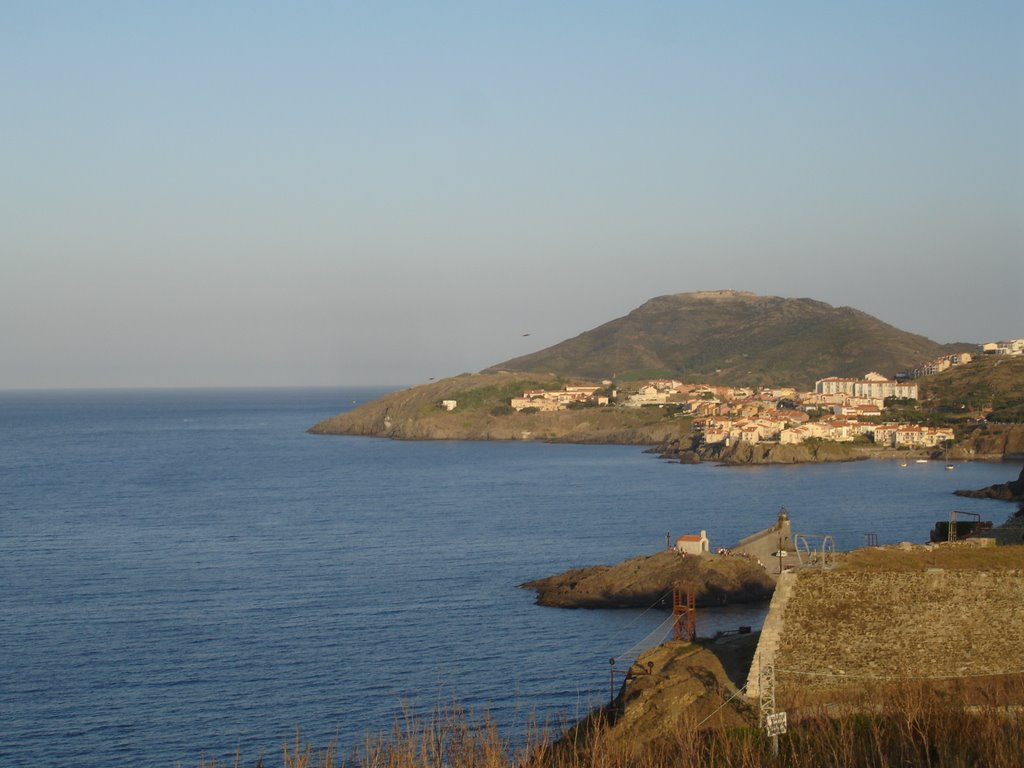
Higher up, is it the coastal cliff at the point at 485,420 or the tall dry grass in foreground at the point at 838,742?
the coastal cliff at the point at 485,420

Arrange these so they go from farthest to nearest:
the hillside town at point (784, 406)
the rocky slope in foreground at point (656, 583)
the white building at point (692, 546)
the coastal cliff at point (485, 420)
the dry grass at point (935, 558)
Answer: the coastal cliff at point (485, 420) → the hillside town at point (784, 406) → the white building at point (692, 546) → the rocky slope in foreground at point (656, 583) → the dry grass at point (935, 558)

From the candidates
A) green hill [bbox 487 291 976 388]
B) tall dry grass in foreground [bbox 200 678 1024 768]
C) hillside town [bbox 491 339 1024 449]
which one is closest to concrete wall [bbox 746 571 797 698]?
tall dry grass in foreground [bbox 200 678 1024 768]

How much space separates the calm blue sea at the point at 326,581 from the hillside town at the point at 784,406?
9.27 metres

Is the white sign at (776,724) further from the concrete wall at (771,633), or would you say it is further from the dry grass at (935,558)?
the dry grass at (935,558)

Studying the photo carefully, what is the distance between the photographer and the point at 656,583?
3153 cm

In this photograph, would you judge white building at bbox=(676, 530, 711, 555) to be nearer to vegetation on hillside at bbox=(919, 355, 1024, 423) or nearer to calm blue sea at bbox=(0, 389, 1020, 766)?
calm blue sea at bbox=(0, 389, 1020, 766)

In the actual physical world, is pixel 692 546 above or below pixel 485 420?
below

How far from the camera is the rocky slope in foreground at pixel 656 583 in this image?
100 ft

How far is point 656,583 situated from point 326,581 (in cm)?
945

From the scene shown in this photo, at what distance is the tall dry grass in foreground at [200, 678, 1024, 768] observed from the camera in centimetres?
1070

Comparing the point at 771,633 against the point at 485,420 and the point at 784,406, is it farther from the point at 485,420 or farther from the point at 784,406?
the point at 784,406

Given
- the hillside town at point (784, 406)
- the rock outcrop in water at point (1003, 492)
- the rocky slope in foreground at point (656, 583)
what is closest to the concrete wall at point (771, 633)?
the rocky slope in foreground at point (656, 583)

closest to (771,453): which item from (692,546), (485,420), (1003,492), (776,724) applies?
(1003,492)

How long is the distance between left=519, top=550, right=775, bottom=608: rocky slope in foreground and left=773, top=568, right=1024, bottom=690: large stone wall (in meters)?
14.8
